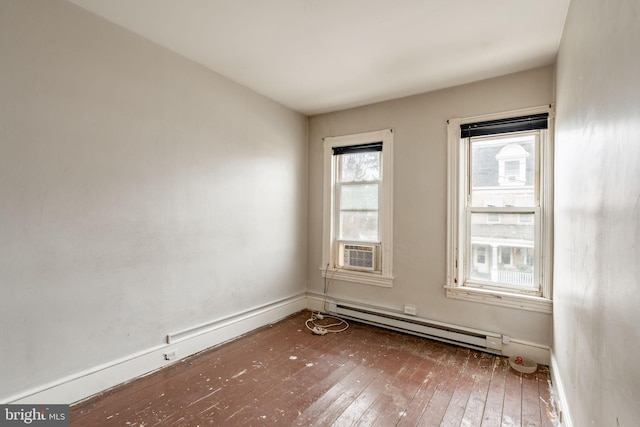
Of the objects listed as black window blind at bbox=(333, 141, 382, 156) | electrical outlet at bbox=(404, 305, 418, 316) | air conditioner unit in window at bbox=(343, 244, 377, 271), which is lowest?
electrical outlet at bbox=(404, 305, 418, 316)

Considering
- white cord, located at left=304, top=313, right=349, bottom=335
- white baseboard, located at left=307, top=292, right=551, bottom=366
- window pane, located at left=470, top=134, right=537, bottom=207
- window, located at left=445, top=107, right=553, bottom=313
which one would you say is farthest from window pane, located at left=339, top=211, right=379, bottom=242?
white baseboard, located at left=307, top=292, right=551, bottom=366

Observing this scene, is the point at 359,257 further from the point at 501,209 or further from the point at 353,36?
the point at 353,36

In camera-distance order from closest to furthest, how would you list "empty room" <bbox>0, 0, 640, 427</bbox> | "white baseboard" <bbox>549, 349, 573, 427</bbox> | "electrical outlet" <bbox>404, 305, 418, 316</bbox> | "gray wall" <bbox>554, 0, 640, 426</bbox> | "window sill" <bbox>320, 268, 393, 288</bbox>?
"gray wall" <bbox>554, 0, 640, 426</bbox> → "empty room" <bbox>0, 0, 640, 427</bbox> → "white baseboard" <bbox>549, 349, 573, 427</bbox> → "electrical outlet" <bbox>404, 305, 418, 316</bbox> → "window sill" <bbox>320, 268, 393, 288</bbox>

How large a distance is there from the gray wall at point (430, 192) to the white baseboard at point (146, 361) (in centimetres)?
129

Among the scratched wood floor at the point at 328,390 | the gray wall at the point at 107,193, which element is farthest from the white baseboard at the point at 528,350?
the gray wall at the point at 107,193

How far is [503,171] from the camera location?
2.96 meters

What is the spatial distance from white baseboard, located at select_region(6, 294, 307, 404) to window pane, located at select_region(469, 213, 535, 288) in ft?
7.63

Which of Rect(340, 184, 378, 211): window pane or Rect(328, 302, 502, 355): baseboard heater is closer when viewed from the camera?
Rect(328, 302, 502, 355): baseboard heater

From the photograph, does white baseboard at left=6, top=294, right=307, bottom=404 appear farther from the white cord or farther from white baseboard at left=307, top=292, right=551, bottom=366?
white baseboard at left=307, top=292, right=551, bottom=366

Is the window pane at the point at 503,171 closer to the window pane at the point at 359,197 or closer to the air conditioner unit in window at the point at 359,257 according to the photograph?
the window pane at the point at 359,197

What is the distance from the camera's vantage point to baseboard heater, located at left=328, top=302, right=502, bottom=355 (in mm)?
2899

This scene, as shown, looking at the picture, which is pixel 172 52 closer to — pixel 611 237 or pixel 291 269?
pixel 291 269

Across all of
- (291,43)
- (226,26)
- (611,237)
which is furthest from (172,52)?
(611,237)

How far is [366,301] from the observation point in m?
3.70
